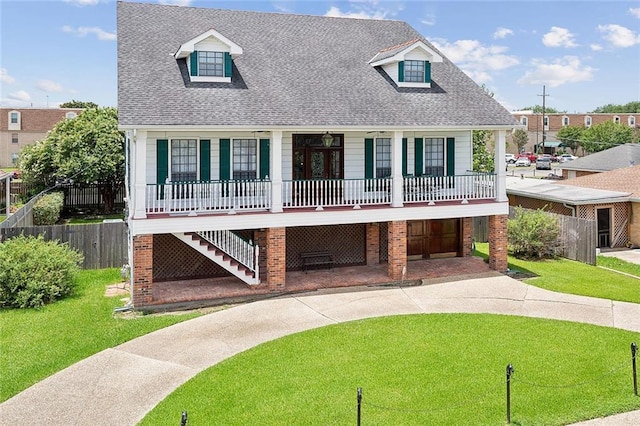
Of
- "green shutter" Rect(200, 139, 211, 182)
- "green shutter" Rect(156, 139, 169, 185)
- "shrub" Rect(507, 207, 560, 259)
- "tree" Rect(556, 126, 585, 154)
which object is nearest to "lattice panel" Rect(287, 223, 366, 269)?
"green shutter" Rect(200, 139, 211, 182)

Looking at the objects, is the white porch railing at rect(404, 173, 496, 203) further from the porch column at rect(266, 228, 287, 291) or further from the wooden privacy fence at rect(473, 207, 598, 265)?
the porch column at rect(266, 228, 287, 291)

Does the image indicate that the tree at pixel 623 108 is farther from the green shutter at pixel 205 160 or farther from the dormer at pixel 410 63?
the green shutter at pixel 205 160

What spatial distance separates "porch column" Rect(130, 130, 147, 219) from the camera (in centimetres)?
1480

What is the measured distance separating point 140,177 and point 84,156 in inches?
732

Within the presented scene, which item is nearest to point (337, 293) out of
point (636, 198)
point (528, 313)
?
point (528, 313)

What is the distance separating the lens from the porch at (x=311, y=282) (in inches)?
613

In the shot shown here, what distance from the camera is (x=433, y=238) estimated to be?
69.1ft

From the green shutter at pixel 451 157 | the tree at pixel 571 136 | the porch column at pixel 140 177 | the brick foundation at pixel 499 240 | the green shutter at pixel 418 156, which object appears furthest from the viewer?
the tree at pixel 571 136

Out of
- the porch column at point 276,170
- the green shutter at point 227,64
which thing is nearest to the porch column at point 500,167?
the porch column at point 276,170

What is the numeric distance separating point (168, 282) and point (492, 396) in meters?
11.5

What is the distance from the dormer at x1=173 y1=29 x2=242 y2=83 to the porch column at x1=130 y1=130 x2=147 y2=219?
3.51 m

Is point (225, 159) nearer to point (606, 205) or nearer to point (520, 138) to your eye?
point (606, 205)

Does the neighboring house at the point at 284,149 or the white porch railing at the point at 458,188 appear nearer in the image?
the neighboring house at the point at 284,149

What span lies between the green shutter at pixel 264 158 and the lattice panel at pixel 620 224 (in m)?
18.5
